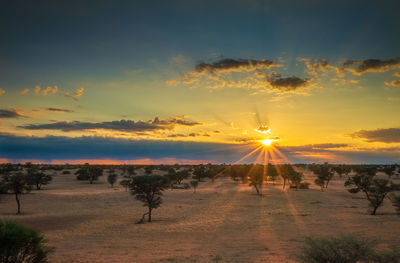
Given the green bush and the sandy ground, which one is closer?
the green bush

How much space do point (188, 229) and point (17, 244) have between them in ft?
61.5

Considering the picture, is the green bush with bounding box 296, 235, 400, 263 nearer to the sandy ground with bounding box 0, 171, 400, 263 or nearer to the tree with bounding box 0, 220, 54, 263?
the sandy ground with bounding box 0, 171, 400, 263

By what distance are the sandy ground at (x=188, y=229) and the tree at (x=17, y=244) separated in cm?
690

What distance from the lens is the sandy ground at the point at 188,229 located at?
19.2m

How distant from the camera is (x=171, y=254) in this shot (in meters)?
19.0

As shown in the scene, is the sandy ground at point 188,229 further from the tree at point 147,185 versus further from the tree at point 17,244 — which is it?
the tree at point 17,244

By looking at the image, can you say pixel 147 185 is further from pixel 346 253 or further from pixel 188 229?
pixel 346 253

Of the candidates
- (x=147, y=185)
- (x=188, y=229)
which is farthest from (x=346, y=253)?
(x=147, y=185)

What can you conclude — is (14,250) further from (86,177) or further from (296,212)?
(86,177)

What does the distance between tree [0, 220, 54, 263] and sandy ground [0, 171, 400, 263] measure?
6904 mm

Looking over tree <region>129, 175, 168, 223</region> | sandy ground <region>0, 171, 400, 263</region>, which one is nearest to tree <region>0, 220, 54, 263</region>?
sandy ground <region>0, 171, 400, 263</region>

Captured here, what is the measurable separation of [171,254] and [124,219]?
17.0 metres

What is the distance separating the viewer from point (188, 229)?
27953 mm

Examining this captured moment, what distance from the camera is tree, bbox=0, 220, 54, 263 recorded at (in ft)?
35.6
